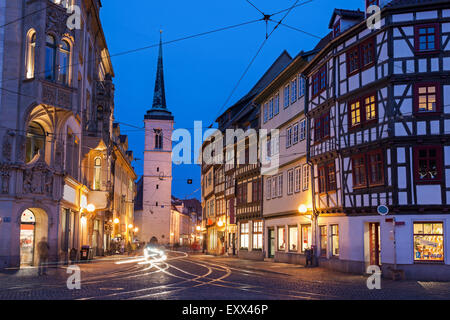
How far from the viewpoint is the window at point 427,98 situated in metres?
26.0

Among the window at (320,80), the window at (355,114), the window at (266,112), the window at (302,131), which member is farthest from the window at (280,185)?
the window at (355,114)

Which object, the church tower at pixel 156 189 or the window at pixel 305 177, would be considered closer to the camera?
the window at pixel 305 177

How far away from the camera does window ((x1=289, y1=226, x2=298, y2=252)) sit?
126 feet

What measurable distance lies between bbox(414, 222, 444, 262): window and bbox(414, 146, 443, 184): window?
201 centimetres

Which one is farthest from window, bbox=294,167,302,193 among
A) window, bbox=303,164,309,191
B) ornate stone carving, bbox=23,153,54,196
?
ornate stone carving, bbox=23,153,54,196

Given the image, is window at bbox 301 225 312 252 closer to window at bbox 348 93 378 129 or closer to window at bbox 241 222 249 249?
window at bbox 348 93 378 129

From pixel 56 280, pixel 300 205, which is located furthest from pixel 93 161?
pixel 56 280

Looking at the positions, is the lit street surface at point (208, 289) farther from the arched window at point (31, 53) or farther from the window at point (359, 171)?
the arched window at point (31, 53)

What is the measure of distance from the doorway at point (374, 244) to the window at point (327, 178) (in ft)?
11.4

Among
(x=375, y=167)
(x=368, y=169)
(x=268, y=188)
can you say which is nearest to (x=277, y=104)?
(x=268, y=188)

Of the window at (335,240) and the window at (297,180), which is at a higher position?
the window at (297,180)
